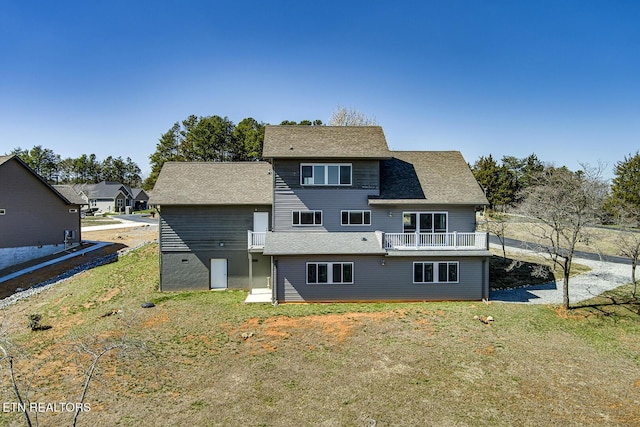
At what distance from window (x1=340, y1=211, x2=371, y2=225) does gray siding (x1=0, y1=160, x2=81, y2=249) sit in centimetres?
2576

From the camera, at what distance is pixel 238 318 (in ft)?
52.3

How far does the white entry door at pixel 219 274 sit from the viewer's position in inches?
813

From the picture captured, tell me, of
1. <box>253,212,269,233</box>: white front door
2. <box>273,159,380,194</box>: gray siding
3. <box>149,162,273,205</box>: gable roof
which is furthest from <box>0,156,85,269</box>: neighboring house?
<box>273,159,380,194</box>: gray siding

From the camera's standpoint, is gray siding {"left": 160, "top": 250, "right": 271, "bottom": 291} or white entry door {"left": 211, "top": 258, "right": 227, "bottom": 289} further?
white entry door {"left": 211, "top": 258, "right": 227, "bottom": 289}

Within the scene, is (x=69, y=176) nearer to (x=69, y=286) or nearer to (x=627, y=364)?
(x=69, y=286)

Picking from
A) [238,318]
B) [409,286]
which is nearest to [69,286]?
[238,318]

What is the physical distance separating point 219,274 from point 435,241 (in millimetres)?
12087

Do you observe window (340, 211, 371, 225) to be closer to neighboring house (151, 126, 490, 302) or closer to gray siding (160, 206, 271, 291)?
neighboring house (151, 126, 490, 302)

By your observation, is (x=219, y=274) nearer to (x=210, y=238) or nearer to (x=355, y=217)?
(x=210, y=238)

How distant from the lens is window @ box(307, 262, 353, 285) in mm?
18203

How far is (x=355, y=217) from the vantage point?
1966cm

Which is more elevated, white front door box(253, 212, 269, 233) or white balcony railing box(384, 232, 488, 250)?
white front door box(253, 212, 269, 233)

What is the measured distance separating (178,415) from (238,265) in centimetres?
1188

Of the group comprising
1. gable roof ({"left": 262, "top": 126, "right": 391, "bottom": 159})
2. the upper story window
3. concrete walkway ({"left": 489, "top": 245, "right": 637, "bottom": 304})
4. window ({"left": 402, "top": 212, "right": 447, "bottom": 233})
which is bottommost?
concrete walkway ({"left": 489, "top": 245, "right": 637, "bottom": 304})
